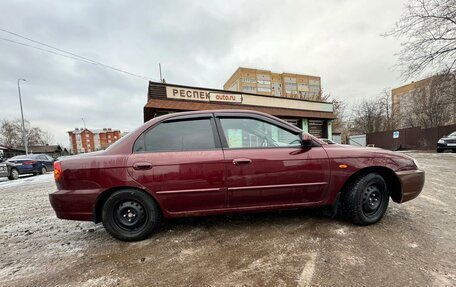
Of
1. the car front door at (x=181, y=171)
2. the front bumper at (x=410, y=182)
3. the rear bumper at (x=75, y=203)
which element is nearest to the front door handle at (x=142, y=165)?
the car front door at (x=181, y=171)

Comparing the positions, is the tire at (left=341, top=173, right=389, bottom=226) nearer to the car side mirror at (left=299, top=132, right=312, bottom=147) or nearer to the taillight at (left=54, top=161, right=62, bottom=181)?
the car side mirror at (left=299, top=132, right=312, bottom=147)

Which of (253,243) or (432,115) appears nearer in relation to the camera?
(253,243)

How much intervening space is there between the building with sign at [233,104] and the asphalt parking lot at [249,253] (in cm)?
676

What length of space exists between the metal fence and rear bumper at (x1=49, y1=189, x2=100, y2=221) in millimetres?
26716

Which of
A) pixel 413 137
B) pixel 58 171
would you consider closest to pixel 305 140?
pixel 58 171

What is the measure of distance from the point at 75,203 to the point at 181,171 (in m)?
1.33

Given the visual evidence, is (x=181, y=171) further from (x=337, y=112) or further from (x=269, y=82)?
(x=269, y=82)

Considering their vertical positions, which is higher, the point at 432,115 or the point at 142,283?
the point at 432,115

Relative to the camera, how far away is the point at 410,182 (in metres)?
2.85

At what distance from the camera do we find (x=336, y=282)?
175cm

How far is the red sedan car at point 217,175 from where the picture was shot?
8.13 ft

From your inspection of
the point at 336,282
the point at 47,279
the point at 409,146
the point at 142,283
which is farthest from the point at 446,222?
the point at 409,146

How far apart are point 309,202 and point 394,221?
1338 millimetres

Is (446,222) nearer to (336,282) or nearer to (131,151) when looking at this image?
(336,282)
